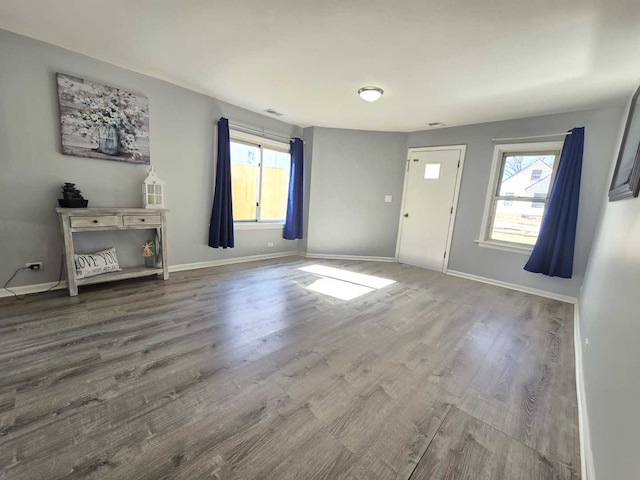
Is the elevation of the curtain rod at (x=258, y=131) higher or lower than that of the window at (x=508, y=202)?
higher

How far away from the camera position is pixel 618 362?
119 cm

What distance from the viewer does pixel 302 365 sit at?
1.87 m

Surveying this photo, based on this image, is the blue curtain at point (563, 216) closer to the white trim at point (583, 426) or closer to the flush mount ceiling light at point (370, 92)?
the white trim at point (583, 426)

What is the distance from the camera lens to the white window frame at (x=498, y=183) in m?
3.63

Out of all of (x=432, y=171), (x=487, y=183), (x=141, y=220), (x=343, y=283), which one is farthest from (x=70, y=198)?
(x=487, y=183)

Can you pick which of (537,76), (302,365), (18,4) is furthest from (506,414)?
(18,4)

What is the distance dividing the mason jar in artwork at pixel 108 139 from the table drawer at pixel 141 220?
0.76m

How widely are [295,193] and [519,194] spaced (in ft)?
11.6

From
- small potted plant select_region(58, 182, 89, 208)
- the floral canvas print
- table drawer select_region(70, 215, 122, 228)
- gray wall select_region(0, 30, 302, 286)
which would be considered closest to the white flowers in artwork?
the floral canvas print

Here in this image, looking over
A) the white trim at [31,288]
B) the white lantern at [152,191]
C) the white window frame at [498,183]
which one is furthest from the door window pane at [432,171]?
the white trim at [31,288]

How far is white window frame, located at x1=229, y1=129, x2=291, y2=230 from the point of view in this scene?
412 centimetres

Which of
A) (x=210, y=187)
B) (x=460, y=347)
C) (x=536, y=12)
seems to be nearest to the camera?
(x=536, y=12)

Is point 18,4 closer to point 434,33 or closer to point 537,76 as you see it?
point 434,33

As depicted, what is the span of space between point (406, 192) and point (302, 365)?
159 inches
